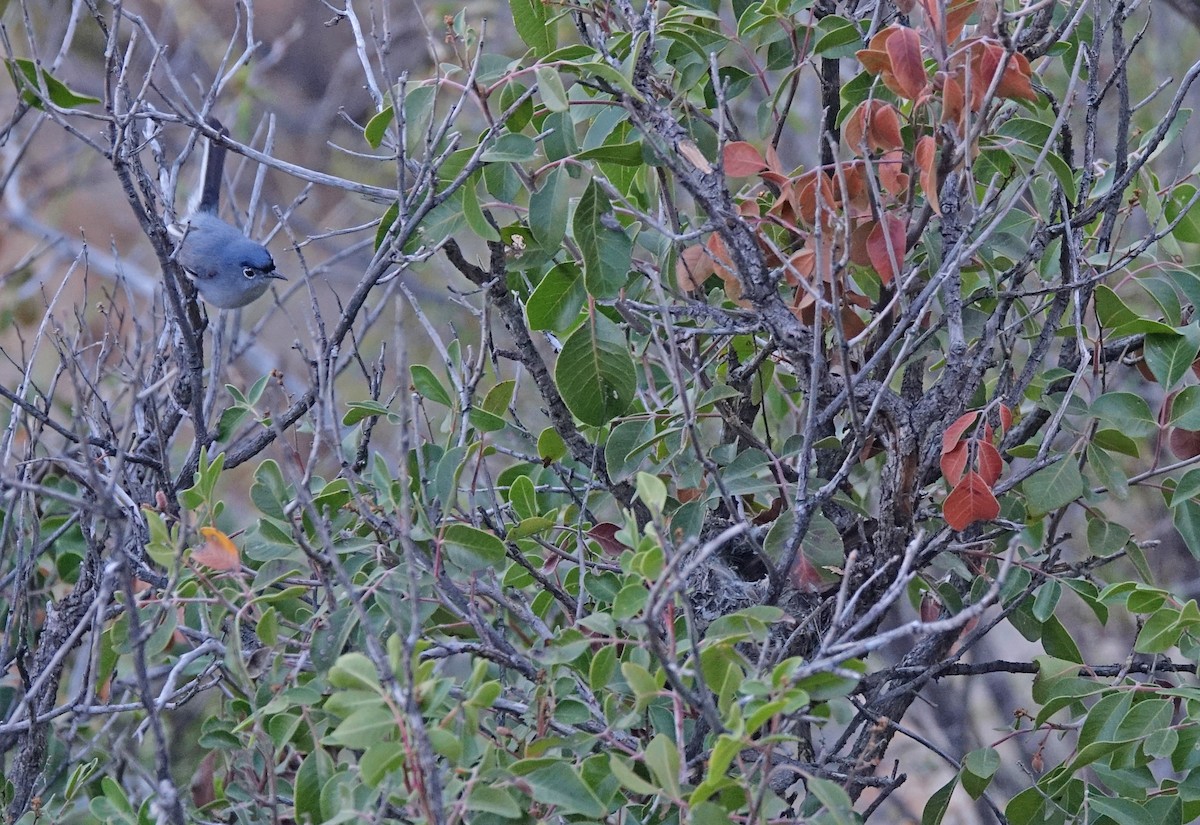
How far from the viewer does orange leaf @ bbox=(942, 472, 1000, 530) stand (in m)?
1.62

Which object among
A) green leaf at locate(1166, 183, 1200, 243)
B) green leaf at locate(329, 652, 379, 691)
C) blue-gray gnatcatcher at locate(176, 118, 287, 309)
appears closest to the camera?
green leaf at locate(329, 652, 379, 691)

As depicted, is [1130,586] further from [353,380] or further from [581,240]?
[353,380]

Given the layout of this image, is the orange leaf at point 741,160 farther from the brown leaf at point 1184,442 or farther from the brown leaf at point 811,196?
the brown leaf at point 1184,442

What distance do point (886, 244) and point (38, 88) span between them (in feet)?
5.07

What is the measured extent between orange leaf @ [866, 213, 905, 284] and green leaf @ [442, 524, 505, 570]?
75 cm

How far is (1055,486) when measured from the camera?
5.62 feet

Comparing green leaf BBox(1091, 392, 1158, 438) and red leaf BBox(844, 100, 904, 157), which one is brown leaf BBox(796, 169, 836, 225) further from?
green leaf BBox(1091, 392, 1158, 438)

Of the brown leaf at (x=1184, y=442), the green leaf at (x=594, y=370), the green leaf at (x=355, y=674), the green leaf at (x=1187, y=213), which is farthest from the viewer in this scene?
the green leaf at (x=1187, y=213)

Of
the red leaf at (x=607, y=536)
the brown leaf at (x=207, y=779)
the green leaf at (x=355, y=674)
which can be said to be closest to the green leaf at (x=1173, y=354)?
the red leaf at (x=607, y=536)

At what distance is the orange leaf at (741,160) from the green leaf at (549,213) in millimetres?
274

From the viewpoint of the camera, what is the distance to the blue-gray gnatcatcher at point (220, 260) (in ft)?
11.4

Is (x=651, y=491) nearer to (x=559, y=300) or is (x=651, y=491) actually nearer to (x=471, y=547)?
(x=471, y=547)

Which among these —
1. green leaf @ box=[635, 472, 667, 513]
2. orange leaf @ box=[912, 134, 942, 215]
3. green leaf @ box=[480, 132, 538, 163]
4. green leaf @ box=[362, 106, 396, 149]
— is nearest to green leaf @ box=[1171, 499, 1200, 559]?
orange leaf @ box=[912, 134, 942, 215]

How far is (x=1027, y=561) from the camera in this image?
1.80 meters
